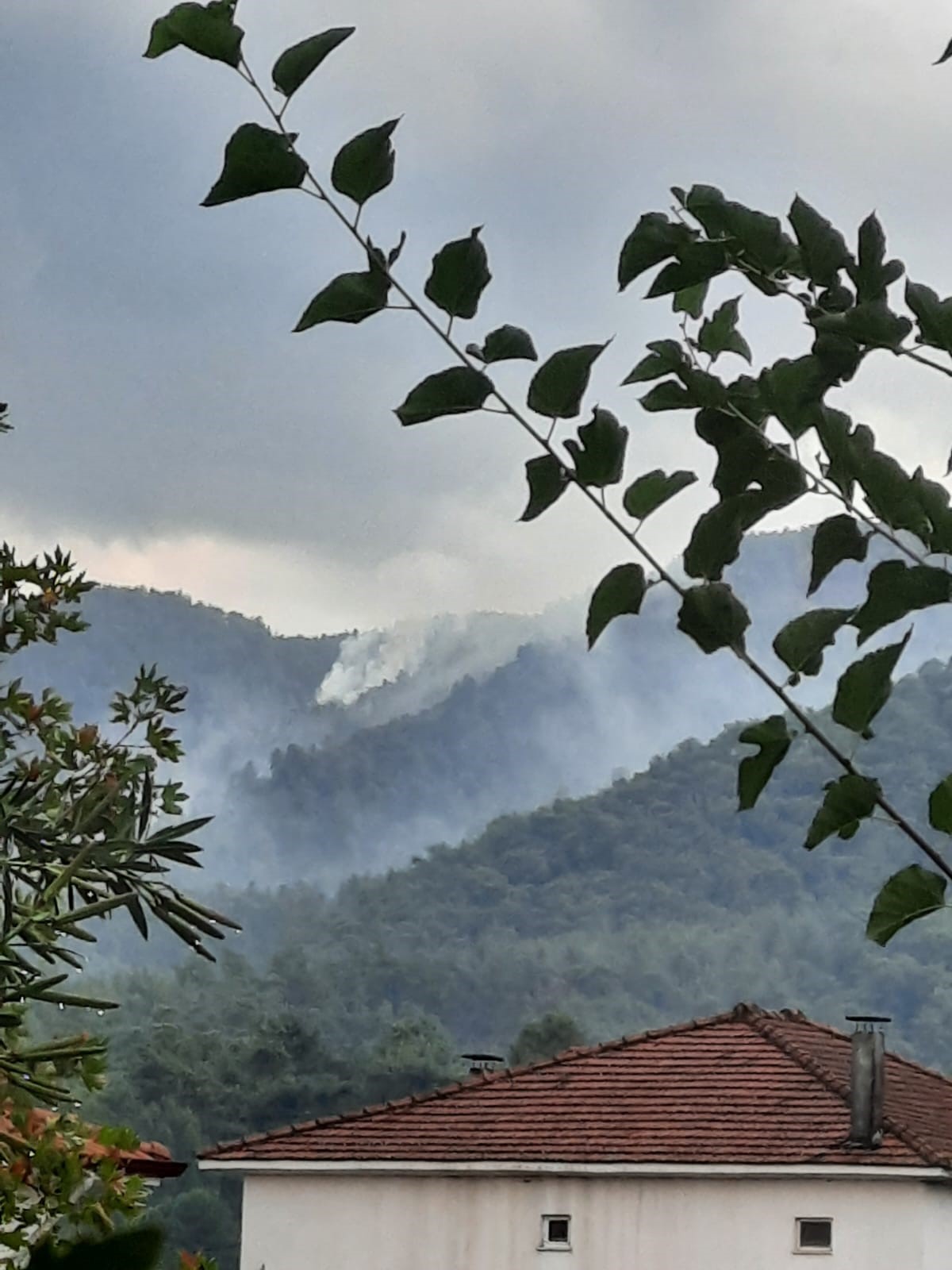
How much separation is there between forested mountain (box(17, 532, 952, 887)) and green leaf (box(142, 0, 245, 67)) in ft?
329

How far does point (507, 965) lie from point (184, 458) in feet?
175

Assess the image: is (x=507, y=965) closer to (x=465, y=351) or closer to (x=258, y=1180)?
(x=258, y=1180)

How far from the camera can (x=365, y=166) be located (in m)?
1.04

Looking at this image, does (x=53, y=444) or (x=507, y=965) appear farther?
(x=53, y=444)

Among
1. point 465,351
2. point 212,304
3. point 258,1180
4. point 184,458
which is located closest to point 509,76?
point 212,304

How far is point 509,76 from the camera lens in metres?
137

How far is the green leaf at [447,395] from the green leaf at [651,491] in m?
Answer: 0.14

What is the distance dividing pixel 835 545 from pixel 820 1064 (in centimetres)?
2034

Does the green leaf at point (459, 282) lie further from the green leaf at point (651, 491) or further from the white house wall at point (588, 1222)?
the white house wall at point (588, 1222)

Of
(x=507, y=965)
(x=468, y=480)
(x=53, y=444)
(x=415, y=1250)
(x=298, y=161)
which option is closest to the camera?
(x=298, y=161)

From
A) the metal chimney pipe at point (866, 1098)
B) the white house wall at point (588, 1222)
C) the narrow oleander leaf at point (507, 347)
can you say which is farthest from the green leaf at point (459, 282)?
the metal chimney pipe at point (866, 1098)

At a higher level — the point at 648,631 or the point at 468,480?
the point at 468,480

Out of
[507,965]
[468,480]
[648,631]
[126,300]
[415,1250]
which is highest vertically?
[126,300]

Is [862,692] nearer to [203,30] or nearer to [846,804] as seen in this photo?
[846,804]
